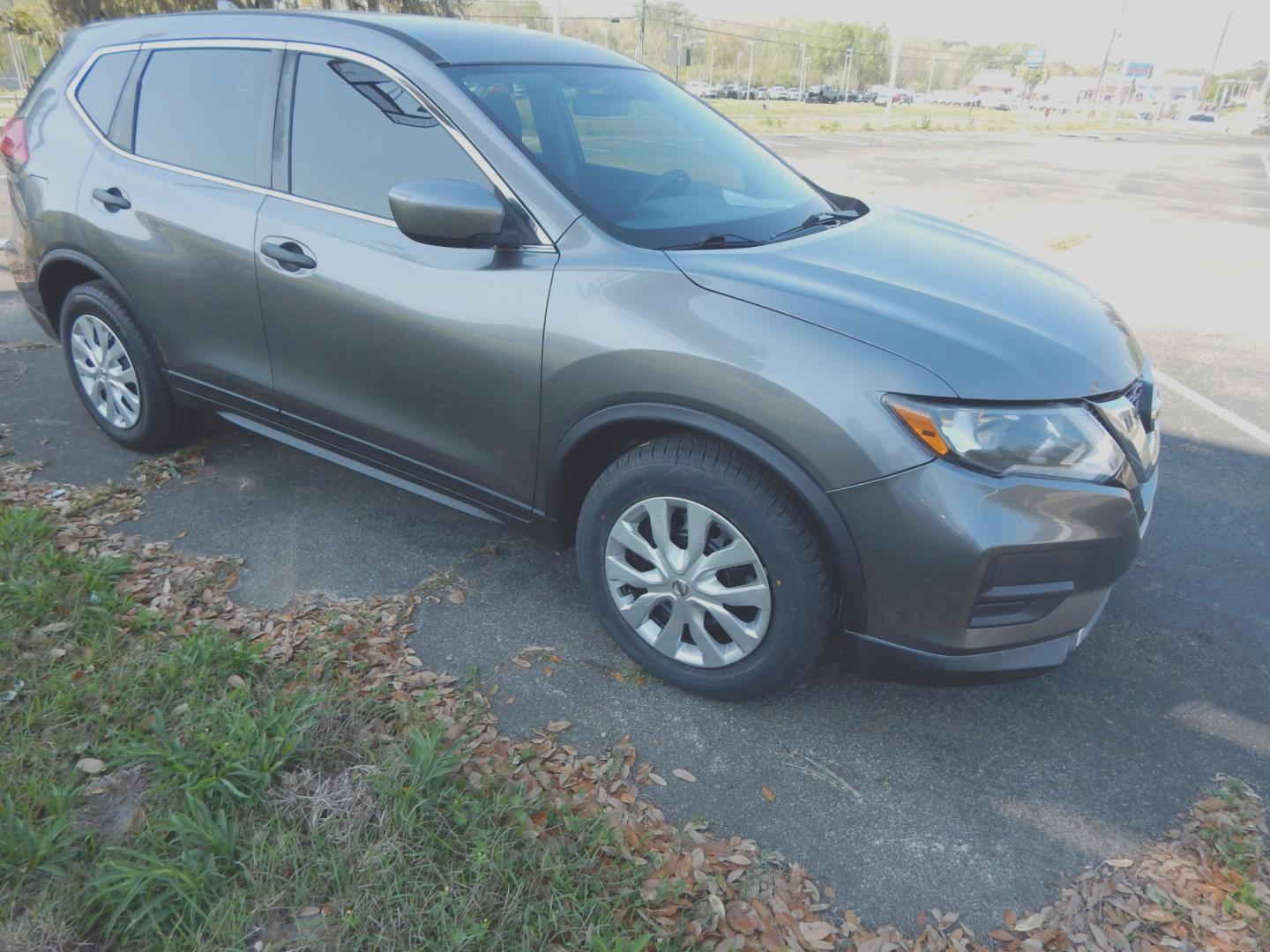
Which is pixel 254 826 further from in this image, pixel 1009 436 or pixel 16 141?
pixel 16 141

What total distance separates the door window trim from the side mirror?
0.43ft

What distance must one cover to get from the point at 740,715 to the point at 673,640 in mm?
304

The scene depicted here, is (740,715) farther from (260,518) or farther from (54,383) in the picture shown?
(54,383)

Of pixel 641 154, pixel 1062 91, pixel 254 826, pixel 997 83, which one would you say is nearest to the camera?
pixel 254 826

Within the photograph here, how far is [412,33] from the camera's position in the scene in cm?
299

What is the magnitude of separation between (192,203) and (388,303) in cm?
110

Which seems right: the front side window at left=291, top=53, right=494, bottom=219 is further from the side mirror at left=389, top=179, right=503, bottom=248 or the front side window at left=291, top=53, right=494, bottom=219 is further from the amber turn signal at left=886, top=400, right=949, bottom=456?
the amber turn signal at left=886, top=400, right=949, bottom=456

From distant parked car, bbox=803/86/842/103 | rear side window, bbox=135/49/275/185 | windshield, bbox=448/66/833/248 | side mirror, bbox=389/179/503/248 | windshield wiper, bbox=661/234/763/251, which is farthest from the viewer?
distant parked car, bbox=803/86/842/103

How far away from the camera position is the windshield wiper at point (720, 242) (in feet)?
8.75

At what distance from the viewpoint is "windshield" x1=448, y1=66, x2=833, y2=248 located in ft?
9.12

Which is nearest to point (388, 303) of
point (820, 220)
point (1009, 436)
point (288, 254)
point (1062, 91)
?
point (288, 254)

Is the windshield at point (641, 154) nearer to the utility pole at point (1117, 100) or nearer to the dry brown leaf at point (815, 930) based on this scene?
the dry brown leaf at point (815, 930)

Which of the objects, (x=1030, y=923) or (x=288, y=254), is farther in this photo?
(x=288, y=254)

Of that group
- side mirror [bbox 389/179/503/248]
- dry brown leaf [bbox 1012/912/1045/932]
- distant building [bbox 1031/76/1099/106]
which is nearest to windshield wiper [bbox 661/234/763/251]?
side mirror [bbox 389/179/503/248]
